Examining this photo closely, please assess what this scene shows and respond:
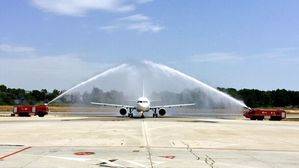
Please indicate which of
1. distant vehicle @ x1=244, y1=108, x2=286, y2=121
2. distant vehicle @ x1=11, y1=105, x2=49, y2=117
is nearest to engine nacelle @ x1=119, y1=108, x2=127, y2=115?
distant vehicle @ x1=11, y1=105, x2=49, y2=117

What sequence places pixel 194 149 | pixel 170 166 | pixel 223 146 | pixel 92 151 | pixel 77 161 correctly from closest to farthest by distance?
pixel 170 166 → pixel 77 161 → pixel 92 151 → pixel 194 149 → pixel 223 146

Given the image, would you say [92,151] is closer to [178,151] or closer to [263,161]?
[178,151]

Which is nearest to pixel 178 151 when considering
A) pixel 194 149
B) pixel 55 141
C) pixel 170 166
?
pixel 194 149

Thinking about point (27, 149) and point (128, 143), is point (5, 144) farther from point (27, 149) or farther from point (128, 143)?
point (128, 143)

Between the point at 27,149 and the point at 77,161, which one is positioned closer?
the point at 77,161

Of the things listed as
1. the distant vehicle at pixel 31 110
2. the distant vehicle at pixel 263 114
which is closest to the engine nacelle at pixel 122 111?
the distant vehicle at pixel 31 110

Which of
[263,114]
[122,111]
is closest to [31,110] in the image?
[122,111]

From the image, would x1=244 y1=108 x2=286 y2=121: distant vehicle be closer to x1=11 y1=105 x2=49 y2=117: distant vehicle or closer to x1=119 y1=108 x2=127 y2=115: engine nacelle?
x1=119 y1=108 x2=127 y2=115: engine nacelle

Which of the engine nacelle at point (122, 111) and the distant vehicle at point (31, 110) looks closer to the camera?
the distant vehicle at point (31, 110)

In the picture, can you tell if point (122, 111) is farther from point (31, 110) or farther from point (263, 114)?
point (263, 114)

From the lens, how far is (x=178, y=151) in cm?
2461

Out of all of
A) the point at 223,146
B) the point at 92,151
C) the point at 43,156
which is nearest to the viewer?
the point at 43,156

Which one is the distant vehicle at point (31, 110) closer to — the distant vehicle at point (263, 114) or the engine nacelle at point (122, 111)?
the engine nacelle at point (122, 111)

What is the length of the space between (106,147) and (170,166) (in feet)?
28.9
